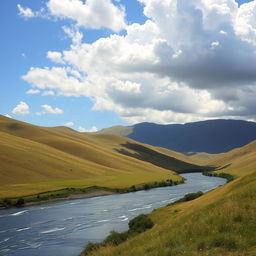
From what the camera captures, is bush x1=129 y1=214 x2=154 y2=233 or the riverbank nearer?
bush x1=129 y1=214 x2=154 y2=233

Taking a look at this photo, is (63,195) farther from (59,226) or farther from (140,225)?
(140,225)

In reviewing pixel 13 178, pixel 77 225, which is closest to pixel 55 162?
pixel 13 178

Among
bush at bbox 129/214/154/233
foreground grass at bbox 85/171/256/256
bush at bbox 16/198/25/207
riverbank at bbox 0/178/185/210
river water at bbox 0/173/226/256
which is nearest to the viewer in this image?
foreground grass at bbox 85/171/256/256

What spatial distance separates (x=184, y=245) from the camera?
49.2 ft

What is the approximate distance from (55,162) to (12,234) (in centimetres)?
8816

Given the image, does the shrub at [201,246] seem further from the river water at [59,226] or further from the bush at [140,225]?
the river water at [59,226]

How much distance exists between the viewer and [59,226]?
2080 inches

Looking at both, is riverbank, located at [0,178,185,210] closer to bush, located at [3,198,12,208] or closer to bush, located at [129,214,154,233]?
bush, located at [3,198,12,208]

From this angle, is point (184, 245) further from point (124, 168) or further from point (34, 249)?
point (124, 168)

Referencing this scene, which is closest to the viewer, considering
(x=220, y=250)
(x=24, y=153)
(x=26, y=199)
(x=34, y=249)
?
Answer: (x=220, y=250)

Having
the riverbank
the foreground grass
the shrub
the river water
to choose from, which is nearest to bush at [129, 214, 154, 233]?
the river water

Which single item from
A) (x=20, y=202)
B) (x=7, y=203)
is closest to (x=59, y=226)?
(x=7, y=203)

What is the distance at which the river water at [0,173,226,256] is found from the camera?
131 ft

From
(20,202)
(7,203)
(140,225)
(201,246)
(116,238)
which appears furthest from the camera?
(20,202)
